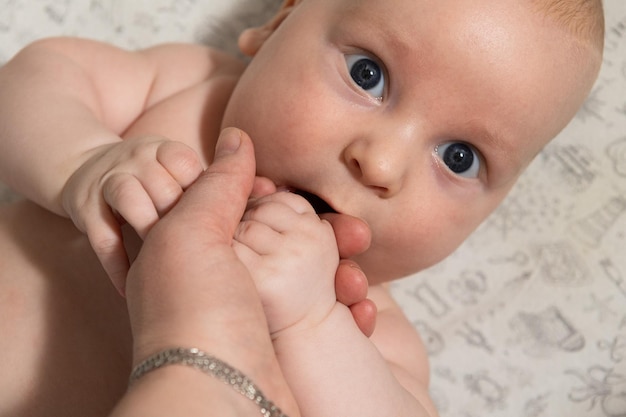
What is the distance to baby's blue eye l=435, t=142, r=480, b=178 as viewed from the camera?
109cm

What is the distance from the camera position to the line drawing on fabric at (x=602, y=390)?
138cm

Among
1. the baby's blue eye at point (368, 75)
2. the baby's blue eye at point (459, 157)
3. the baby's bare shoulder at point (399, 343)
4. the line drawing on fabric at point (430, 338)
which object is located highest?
the baby's blue eye at point (368, 75)

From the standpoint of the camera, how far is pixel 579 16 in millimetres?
1118

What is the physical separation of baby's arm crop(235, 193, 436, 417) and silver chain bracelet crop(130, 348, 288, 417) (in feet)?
0.52

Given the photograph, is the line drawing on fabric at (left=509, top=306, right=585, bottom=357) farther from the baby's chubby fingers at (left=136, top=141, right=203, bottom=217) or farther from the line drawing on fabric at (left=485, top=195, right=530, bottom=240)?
the baby's chubby fingers at (left=136, top=141, right=203, bottom=217)

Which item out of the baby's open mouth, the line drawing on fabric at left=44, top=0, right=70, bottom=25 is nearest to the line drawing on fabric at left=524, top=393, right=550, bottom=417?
the baby's open mouth

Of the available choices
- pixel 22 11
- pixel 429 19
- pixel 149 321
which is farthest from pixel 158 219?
pixel 22 11

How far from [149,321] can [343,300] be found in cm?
Result: 33

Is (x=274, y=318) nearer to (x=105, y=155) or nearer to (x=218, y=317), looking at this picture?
(x=218, y=317)

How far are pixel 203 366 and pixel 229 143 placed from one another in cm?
33

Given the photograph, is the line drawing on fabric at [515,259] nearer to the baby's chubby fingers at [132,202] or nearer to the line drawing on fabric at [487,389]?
the line drawing on fabric at [487,389]

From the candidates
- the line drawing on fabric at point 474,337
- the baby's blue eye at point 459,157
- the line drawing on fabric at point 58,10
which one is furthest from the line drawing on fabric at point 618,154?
the line drawing on fabric at point 58,10

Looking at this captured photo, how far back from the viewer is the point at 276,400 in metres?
0.75

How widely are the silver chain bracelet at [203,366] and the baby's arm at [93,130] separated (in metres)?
0.20
